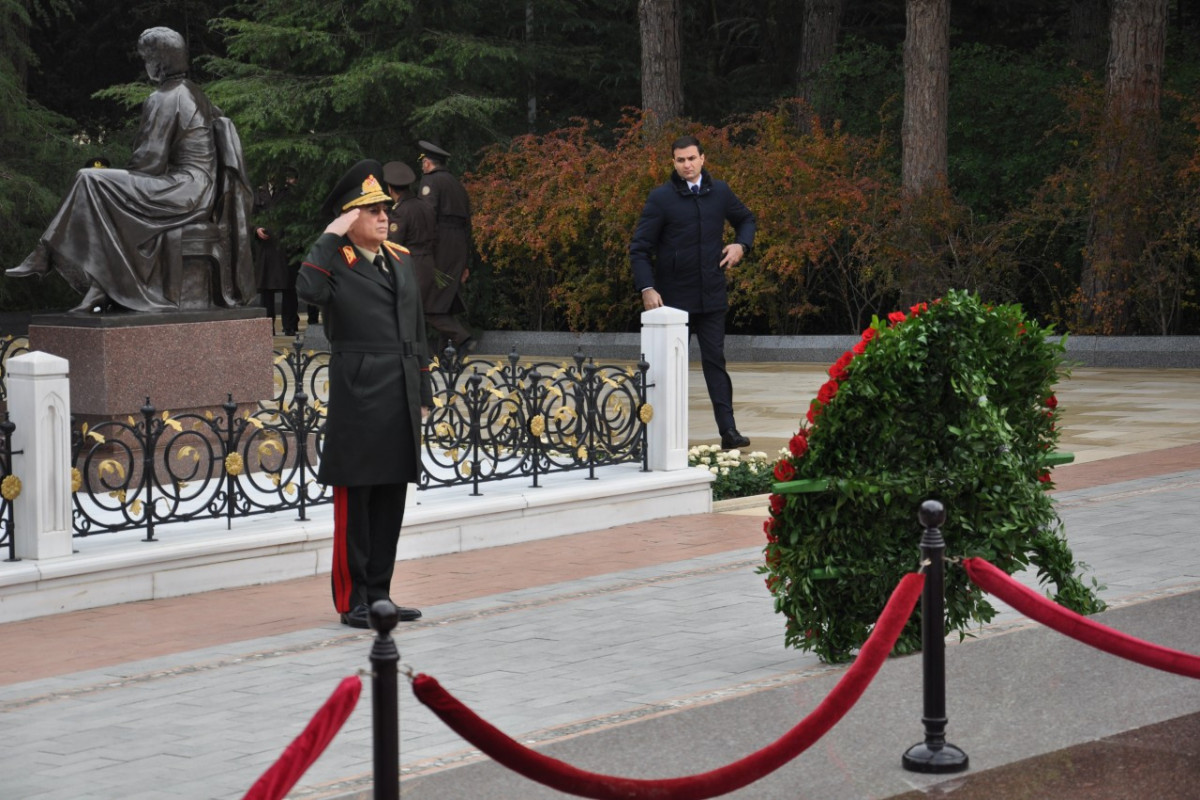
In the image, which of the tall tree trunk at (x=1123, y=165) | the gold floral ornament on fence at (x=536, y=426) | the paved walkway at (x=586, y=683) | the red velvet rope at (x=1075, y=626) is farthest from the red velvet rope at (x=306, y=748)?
the tall tree trunk at (x=1123, y=165)

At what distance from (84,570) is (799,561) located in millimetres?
3285

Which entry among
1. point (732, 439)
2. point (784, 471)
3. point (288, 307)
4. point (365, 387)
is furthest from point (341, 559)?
point (288, 307)

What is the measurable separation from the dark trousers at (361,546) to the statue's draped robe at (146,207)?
11.4 feet

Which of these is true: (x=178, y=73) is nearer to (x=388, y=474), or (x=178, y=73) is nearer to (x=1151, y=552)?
(x=388, y=474)

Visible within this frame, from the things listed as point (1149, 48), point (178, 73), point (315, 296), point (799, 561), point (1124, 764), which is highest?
point (1149, 48)

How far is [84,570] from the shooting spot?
7.96 m

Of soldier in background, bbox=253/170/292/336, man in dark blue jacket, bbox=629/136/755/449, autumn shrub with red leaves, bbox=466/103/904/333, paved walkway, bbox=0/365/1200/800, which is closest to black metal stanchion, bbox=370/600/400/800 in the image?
paved walkway, bbox=0/365/1200/800

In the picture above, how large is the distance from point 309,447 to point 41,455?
10.8ft

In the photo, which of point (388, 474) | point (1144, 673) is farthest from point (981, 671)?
point (388, 474)

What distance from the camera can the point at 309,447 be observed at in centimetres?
1114

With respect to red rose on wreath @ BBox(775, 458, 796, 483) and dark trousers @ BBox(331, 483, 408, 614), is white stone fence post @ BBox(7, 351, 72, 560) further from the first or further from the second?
red rose on wreath @ BBox(775, 458, 796, 483)

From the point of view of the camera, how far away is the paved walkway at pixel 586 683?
525cm

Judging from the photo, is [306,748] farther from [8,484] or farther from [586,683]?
[8,484]

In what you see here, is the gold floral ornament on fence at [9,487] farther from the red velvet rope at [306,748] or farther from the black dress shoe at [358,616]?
the red velvet rope at [306,748]
